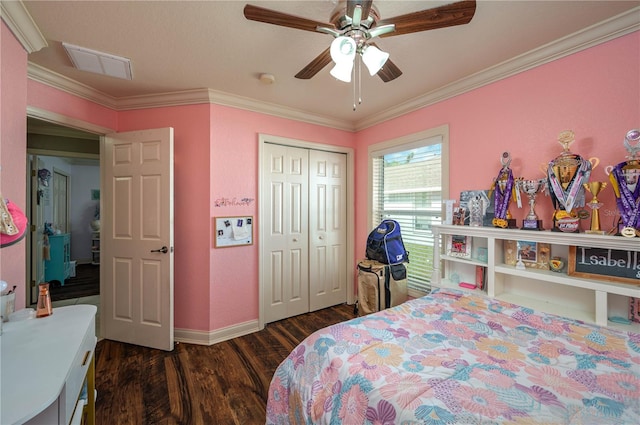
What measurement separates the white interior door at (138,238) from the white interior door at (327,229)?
1550 millimetres

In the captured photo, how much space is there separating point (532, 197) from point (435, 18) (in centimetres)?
138

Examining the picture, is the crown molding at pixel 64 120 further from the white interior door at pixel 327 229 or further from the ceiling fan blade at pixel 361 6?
the ceiling fan blade at pixel 361 6

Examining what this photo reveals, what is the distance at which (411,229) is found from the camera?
2883 mm

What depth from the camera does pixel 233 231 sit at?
2.67m

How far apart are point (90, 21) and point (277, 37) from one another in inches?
43.2

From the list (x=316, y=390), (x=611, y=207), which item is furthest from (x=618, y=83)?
(x=316, y=390)

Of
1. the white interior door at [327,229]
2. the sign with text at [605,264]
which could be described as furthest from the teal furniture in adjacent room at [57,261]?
the sign with text at [605,264]

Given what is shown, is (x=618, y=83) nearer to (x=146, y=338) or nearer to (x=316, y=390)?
(x=316, y=390)

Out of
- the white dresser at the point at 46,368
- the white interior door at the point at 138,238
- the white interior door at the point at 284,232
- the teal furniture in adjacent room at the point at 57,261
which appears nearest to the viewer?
the white dresser at the point at 46,368

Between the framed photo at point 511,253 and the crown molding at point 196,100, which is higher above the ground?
the crown molding at point 196,100

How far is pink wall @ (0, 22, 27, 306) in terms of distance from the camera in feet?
4.49

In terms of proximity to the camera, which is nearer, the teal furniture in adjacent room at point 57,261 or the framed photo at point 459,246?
the framed photo at point 459,246

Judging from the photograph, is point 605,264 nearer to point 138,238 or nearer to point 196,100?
point 196,100

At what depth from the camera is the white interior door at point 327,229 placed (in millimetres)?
3238
